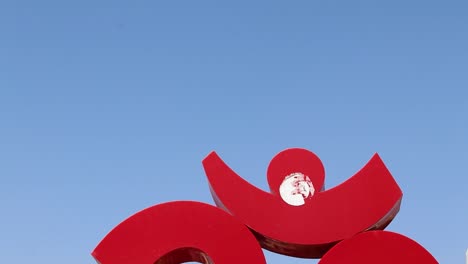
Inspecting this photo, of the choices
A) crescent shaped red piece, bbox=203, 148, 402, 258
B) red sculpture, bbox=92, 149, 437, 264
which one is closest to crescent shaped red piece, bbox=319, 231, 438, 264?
red sculpture, bbox=92, 149, 437, 264

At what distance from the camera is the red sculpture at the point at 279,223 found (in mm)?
6621

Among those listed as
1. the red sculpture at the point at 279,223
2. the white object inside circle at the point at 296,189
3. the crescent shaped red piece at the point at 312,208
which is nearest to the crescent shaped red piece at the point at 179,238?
the red sculpture at the point at 279,223

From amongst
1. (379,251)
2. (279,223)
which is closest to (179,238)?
(279,223)

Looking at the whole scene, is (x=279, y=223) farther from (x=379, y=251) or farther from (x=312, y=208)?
(x=379, y=251)

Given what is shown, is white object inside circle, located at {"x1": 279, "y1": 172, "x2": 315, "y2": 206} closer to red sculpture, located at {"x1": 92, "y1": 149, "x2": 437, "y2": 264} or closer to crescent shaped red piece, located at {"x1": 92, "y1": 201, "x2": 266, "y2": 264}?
red sculpture, located at {"x1": 92, "y1": 149, "x2": 437, "y2": 264}

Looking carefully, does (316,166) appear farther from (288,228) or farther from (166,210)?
(166,210)

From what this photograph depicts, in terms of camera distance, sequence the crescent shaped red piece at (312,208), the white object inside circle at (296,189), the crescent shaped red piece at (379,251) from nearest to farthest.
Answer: the crescent shaped red piece at (379,251) → the crescent shaped red piece at (312,208) → the white object inside circle at (296,189)

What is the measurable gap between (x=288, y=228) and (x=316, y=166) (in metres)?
0.87

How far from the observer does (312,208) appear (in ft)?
23.4

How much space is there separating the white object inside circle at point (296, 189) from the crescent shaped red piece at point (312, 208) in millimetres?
53

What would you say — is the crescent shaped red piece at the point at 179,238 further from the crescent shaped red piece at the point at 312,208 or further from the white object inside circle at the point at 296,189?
the white object inside circle at the point at 296,189

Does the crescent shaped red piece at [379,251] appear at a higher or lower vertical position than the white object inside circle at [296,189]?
lower

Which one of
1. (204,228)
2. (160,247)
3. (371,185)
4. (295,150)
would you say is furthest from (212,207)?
(371,185)

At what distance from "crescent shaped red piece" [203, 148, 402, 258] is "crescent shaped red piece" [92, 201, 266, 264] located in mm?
283
